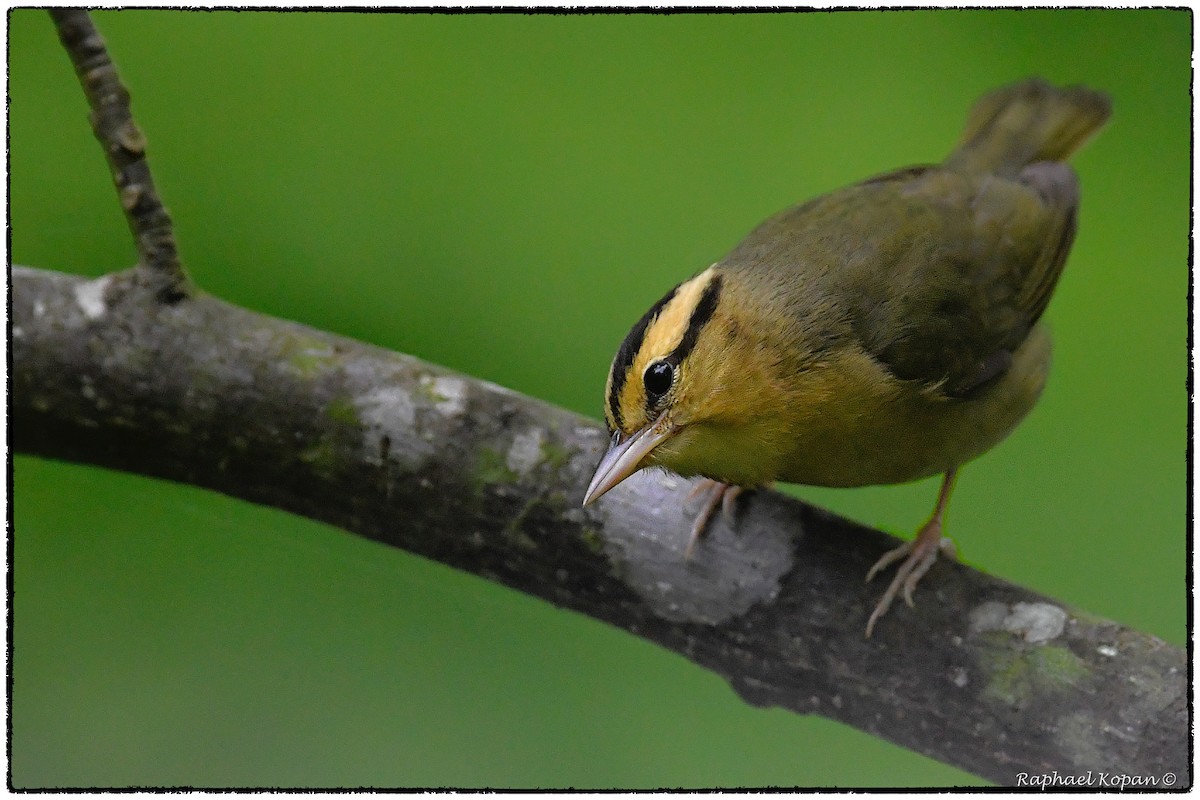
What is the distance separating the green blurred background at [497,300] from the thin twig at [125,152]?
9 cm

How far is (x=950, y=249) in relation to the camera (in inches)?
106

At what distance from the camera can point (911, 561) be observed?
2.28 m

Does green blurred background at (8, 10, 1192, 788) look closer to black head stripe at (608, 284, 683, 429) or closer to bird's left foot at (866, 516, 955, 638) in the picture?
bird's left foot at (866, 516, 955, 638)

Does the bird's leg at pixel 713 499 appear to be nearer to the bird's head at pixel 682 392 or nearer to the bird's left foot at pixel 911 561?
the bird's head at pixel 682 392

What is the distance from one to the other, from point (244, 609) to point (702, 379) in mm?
1208

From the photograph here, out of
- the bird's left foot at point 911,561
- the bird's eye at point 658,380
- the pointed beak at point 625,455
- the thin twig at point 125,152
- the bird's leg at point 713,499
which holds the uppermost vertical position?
the thin twig at point 125,152

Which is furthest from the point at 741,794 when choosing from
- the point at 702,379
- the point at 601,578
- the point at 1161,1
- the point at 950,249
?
the point at 1161,1

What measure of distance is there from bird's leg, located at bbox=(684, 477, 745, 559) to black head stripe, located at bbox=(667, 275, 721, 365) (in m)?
0.29

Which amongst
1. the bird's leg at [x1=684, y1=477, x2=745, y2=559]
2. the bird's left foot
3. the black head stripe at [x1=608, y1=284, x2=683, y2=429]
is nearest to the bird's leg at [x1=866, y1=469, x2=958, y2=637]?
the bird's left foot

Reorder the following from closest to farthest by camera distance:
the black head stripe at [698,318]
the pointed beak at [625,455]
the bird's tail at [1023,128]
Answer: the pointed beak at [625,455]
the black head stripe at [698,318]
the bird's tail at [1023,128]

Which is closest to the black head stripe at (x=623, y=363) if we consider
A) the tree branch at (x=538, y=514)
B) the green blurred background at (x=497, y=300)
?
the tree branch at (x=538, y=514)

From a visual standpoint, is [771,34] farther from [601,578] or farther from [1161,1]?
[601,578]

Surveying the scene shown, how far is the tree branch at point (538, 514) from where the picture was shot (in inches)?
82.4

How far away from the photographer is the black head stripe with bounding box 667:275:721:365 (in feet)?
7.30
